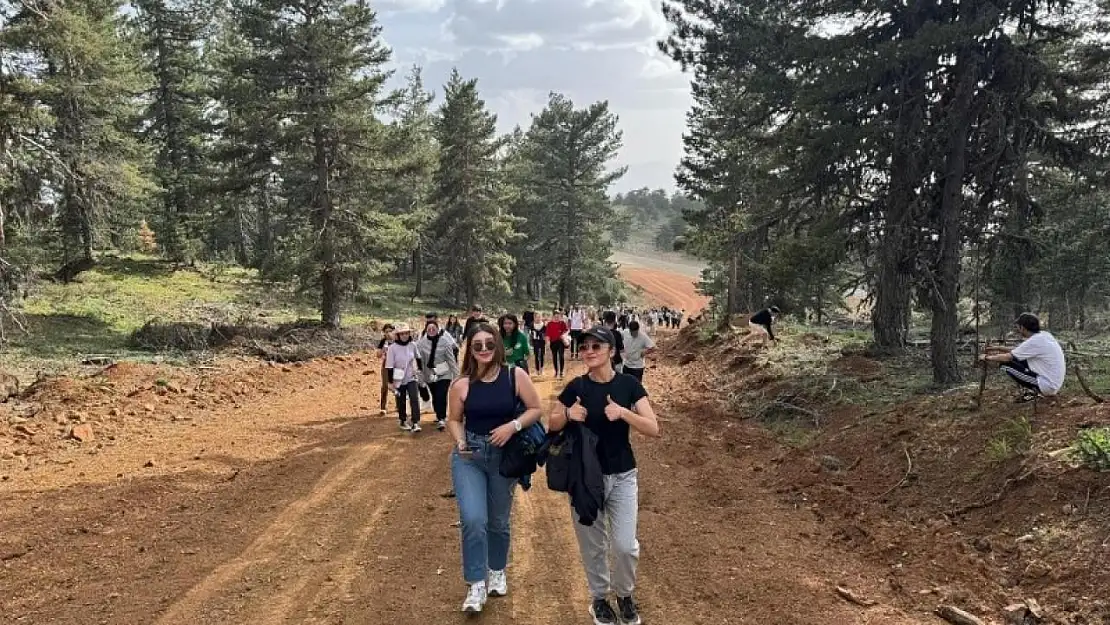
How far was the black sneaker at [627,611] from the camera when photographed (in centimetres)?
463

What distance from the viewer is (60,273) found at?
84.4 ft

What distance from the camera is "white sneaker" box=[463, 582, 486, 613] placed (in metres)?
4.79

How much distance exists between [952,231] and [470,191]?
28803 mm

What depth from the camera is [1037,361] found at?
7.89 metres

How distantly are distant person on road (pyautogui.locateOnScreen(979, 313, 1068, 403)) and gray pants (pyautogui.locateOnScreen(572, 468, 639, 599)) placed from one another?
589 cm

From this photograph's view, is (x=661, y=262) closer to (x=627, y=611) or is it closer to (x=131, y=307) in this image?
(x=131, y=307)

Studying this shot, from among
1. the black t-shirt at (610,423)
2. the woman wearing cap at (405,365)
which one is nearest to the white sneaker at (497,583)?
the black t-shirt at (610,423)

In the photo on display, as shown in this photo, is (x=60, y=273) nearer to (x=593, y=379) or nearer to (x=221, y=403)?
(x=221, y=403)

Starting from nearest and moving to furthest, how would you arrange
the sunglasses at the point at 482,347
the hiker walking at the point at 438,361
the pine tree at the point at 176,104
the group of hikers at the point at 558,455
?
the group of hikers at the point at 558,455, the sunglasses at the point at 482,347, the hiker walking at the point at 438,361, the pine tree at the point at 176,104

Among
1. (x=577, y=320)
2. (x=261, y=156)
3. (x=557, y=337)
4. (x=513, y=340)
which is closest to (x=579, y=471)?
(x=513, y=340)

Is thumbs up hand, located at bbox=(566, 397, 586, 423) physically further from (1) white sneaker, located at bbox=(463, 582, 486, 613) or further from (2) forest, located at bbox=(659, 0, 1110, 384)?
(2) forest, located at bbox=(659, 0, 1110, 384)

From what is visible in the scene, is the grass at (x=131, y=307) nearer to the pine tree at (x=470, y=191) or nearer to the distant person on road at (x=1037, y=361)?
the pine tree at (x=470, y=191)

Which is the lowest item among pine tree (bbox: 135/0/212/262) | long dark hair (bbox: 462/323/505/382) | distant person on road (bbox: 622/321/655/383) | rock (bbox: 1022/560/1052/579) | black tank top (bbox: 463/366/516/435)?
rock (bbox: 1022/560/1052/579)

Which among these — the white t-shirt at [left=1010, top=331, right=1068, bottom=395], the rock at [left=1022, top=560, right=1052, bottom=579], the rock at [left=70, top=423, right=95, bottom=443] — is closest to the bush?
the rock at [left=1022, top=560, right=1052, bottom=579]
